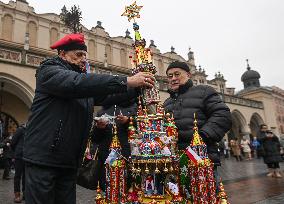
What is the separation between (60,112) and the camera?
2166mm

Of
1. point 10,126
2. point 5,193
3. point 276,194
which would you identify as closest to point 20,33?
point 10,126

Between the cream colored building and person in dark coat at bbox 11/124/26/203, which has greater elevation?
the cream colored building

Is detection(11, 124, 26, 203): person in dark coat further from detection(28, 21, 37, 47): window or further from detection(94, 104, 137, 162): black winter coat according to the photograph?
detection(28, 21, 37, 47): window

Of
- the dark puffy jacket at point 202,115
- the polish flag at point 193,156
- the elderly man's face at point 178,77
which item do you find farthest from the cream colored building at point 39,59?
the polish flag at point 193,156

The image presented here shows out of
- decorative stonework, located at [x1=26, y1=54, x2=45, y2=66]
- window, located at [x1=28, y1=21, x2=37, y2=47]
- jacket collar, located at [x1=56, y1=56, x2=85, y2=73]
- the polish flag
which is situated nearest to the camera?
jacket collar, located at [x1=56, y1=56, x2=85, y2=73]

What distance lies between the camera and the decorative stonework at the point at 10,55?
528 inches

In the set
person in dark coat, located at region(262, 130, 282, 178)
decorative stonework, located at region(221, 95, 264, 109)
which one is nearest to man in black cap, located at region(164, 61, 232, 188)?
person in dark coat, located at region(262, 130, 282, 178)

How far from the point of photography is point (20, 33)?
882 inches

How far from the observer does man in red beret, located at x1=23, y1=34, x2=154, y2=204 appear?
206cm

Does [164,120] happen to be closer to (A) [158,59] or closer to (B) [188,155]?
(B) [188,155]

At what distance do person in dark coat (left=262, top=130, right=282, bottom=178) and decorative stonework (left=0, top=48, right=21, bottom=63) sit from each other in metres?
11.7

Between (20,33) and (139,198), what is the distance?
22846mm

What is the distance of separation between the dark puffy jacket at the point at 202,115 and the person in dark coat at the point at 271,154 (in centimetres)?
721

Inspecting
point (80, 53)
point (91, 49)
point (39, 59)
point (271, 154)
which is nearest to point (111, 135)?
point (80, 53)
